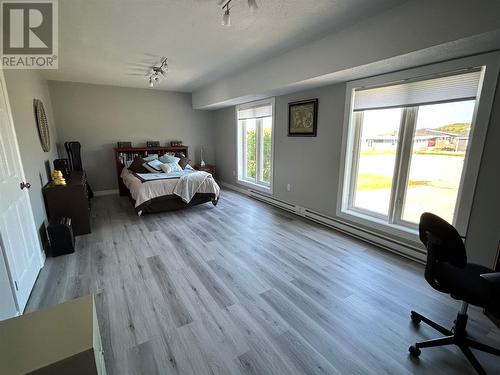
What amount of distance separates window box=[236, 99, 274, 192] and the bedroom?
36 cm

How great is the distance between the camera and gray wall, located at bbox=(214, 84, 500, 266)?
2062 millimetres

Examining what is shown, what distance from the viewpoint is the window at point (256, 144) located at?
4.77 m

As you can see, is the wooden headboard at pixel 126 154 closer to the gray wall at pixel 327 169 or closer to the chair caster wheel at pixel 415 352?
the gray wall at pixel 327 169

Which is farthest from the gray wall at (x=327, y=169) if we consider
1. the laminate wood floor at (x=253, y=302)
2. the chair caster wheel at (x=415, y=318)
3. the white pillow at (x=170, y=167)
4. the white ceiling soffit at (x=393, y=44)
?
the white pillow at (x=170, y=167)

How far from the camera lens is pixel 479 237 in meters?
2.16

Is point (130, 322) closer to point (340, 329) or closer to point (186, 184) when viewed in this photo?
point (340, 329)

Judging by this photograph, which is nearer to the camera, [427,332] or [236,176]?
[427,332]

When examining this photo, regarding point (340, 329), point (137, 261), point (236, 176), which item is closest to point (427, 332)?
point (340, 329)

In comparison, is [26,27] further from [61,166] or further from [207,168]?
[207,168]

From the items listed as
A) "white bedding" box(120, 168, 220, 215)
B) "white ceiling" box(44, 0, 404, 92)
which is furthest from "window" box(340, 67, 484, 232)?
"white bedding" box(120, 168, 220, 215)

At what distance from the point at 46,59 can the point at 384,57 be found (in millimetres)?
4352

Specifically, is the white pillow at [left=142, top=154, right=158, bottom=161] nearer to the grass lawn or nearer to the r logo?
the r logo

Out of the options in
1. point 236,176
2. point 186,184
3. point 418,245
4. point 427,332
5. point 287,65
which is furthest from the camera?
point 236,176

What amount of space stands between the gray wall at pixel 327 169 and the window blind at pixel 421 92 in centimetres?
25
